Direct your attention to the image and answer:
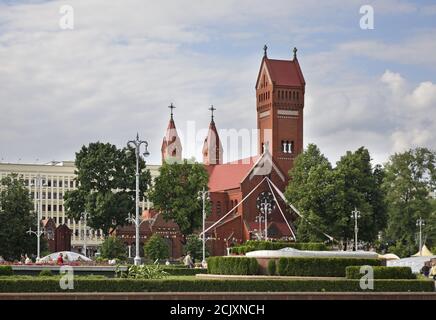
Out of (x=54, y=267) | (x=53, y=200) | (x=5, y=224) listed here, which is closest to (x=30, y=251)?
(x=5, y=224)

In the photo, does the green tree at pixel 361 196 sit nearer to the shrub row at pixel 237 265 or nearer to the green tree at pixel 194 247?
the green tree at pixel 194 247

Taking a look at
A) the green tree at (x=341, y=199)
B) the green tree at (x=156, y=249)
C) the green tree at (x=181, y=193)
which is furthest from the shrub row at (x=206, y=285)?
the green tree at (x=181, y=193)

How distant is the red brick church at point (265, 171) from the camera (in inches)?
4606

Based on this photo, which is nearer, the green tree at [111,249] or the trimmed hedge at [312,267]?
the trimmed hedge at [312,267]

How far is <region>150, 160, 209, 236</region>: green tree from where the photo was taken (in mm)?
97500

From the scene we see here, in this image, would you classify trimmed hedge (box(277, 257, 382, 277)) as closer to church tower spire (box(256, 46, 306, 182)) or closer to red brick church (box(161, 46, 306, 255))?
red brick church (box(161, 46, 306, 255))

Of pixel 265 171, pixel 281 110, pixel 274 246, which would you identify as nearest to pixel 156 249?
pixel 265 171

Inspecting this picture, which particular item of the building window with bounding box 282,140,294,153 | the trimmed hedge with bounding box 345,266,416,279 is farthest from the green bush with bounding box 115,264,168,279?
the building window with bounding box 282,140,294,153

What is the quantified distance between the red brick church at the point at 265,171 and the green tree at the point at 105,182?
1984cm

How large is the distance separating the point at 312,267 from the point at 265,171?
7815cm

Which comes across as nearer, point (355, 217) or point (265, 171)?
point (355, 217)

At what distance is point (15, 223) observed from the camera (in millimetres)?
86312

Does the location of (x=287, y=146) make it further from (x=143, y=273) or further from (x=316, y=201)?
(x=143, y=273)
